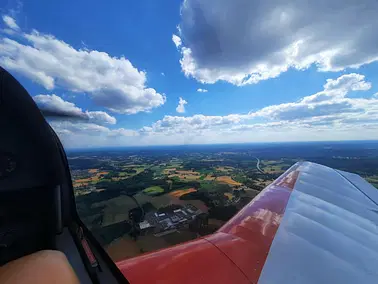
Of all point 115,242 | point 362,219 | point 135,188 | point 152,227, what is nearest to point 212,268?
point 362,219

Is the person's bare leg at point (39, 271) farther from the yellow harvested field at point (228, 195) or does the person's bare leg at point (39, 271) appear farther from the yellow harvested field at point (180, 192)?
the yellow harvested field at point (228, 195)

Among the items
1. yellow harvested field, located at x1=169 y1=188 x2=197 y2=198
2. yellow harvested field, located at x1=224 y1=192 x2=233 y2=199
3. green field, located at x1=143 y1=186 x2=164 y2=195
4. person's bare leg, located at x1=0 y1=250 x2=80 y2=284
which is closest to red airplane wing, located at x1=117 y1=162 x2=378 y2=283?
person's bare leg, located at x1=0 y1=250 x2=80 y2=284

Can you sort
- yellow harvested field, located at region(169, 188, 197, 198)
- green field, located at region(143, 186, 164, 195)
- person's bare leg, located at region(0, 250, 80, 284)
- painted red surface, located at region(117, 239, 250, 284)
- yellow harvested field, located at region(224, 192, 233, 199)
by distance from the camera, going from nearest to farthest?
person's bare leg, located at region(0, 250, 80, 284), painted red surface, located at region(117, 239, 250, 284), yellow harvested field, located at region(224, 192, 233, 199), yellow harvested field, located at region(169, 188, 197, 198), green field, located at region(143, 186, 164, 195)

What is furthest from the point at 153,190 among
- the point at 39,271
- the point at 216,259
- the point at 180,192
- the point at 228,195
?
the point at 39,271

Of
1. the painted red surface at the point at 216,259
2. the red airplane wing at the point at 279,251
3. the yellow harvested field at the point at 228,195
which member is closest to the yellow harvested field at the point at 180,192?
the yellow harvested field at the point at 228,195

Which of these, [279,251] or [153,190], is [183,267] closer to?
[279,251]

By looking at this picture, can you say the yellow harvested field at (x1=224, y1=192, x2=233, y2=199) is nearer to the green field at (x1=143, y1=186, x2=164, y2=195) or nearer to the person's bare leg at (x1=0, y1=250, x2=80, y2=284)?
the green field at (x1=143, y1=186, x2=164, y2=195)

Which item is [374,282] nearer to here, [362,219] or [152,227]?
[362,219]
